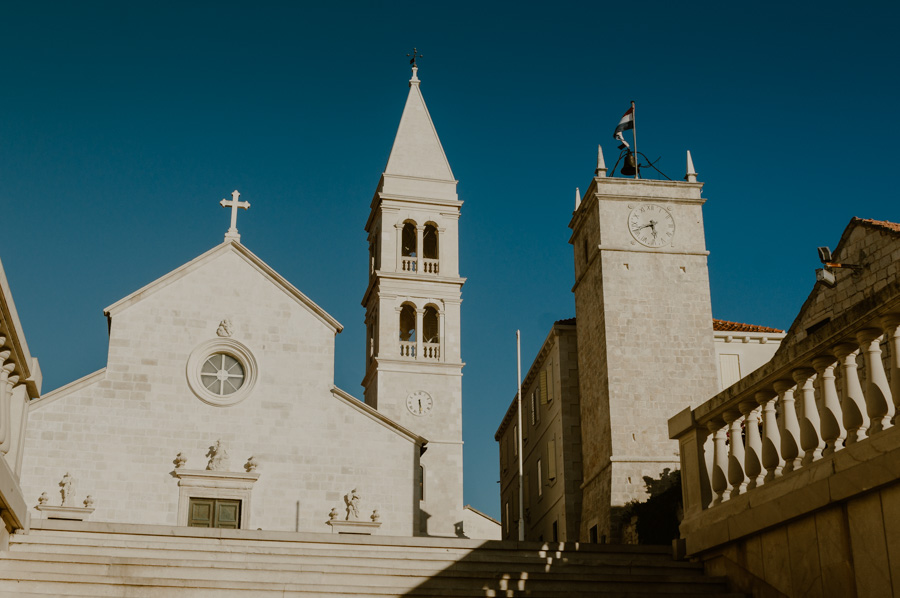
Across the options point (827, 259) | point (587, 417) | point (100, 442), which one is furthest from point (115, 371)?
point (827, 259)

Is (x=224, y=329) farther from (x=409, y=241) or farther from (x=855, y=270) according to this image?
(x=855, y=270)

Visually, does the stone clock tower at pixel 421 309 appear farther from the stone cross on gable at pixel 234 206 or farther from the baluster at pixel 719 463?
the baluster at pixel 719 463

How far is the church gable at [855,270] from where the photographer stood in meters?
19.1

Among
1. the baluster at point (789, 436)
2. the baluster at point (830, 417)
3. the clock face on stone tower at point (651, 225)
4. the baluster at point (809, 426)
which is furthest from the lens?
the clock face on stone tower at point (651, 225)

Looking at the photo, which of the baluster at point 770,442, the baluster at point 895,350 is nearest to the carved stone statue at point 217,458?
the baluster at point 770,442

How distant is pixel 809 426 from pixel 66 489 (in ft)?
62.5

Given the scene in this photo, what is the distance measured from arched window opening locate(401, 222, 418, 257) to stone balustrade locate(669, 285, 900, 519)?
2762cm

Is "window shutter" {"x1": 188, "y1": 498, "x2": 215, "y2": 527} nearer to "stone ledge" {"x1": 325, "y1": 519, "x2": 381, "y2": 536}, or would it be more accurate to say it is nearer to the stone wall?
the stone wall

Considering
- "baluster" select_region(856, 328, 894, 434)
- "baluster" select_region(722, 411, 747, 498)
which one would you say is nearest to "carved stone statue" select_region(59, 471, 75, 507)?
"baluster" select_region(722, 411, 747, 498)

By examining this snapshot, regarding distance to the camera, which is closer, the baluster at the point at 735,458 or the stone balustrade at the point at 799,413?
the stone balustrade at the point at 799,413

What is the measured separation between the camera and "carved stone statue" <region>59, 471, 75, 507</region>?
73.7 ft

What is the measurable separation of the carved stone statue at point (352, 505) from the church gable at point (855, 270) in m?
11.1

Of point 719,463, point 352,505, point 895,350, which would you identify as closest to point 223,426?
point 352,505

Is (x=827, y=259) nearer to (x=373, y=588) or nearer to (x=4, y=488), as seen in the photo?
(x=373, y=588)
